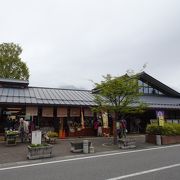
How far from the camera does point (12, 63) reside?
107 feet

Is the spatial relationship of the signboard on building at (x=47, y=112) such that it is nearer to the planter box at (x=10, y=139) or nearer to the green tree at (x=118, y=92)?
the planter box at (x=10, y=139)

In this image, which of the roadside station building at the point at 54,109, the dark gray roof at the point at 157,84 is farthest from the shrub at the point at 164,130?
the dark gray roof at the point at 157,84

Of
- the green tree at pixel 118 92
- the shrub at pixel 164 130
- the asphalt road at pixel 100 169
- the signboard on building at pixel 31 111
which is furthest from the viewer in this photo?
the signboard on building at pixel 31 111

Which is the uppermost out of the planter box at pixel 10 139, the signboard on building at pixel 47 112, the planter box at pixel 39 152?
the signboard on building at pixel 47 112

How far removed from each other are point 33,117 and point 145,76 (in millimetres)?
13646

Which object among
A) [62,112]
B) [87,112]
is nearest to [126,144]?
[87,112]

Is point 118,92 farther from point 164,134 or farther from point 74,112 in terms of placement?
point 74,112

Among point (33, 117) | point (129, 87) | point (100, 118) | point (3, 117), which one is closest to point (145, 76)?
point (100, 118)

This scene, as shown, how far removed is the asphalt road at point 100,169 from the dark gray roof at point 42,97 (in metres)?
8.00

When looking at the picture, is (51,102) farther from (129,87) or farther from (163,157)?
(163,157)

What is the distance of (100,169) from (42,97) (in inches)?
466

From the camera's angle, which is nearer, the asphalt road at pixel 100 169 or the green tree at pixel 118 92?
the asphalt road at pixel 100 169

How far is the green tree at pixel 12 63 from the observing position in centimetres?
3175

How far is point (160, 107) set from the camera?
23047 millimetres
